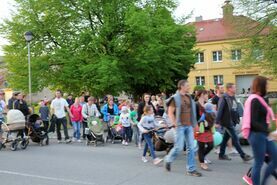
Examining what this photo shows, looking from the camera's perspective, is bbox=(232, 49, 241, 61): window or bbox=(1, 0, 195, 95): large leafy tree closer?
bbox=(1, 0, 195, 95): large leafy tree

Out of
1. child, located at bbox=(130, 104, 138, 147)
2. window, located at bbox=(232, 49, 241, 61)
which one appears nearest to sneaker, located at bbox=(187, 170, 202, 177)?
child, located at bbox=(130, 104, 138, 147)

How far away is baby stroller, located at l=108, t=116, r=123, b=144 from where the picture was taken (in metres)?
13.6

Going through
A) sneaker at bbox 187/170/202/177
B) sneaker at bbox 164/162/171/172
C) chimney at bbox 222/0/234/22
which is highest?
chimney at bbox 222/0/234/22

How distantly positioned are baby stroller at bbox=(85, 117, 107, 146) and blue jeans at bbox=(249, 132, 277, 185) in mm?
7575

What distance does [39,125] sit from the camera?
41.9ft

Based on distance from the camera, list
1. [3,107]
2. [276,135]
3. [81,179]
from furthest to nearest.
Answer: [3,107] < [81,179] < [276,135]

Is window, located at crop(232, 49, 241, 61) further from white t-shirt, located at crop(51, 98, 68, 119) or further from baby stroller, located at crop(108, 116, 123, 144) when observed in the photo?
white t-shirt, located at crop(51, 98, 68, 119)

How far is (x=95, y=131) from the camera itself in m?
12.9

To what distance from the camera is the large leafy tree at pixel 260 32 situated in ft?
83.8

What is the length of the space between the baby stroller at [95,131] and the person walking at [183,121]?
5.45 metres

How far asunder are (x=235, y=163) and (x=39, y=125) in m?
6.74

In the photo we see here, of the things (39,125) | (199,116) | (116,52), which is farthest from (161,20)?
(199,116)

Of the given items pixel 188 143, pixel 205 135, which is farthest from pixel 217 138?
pixel 188 143

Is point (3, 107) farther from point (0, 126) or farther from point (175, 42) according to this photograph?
point (175, 42)
